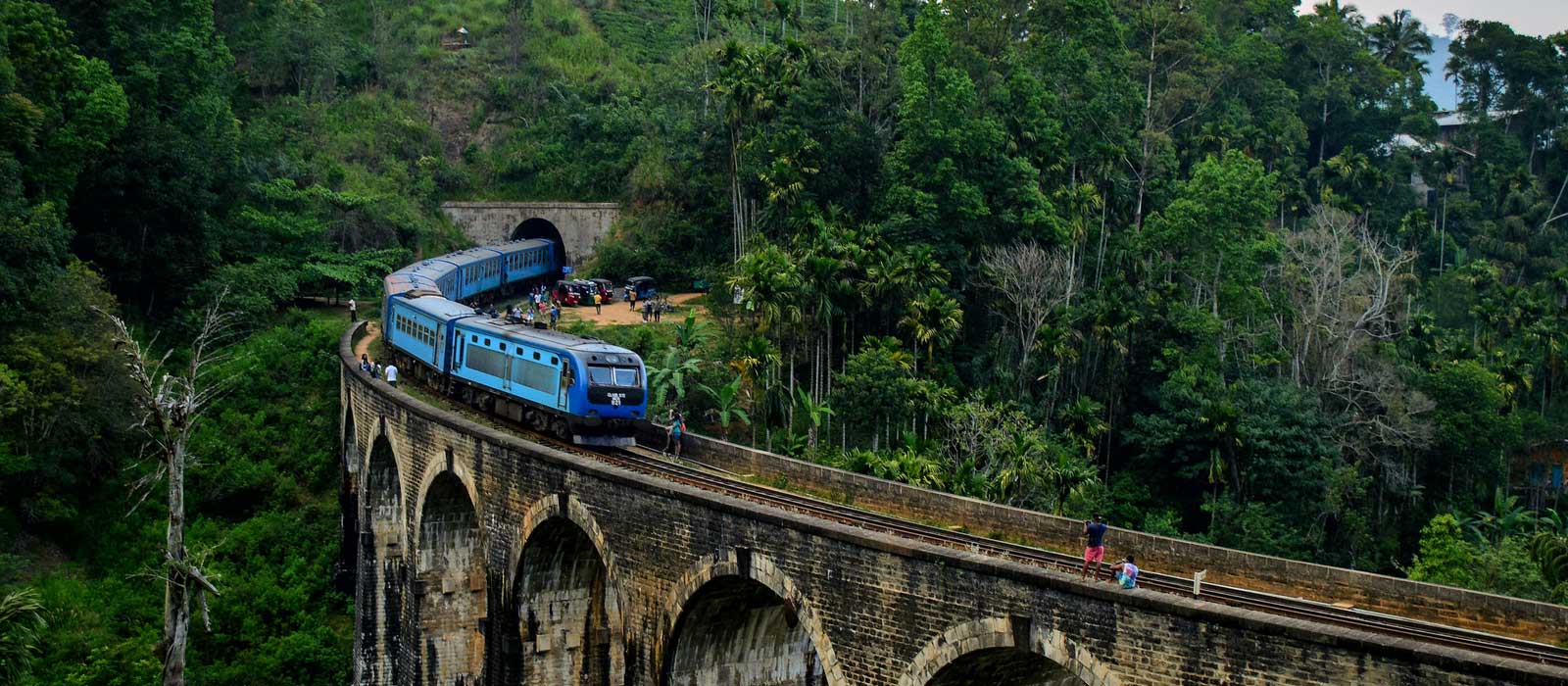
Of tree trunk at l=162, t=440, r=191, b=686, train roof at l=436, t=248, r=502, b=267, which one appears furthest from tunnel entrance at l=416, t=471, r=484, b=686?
train roof at l=436, t=248, r=502, b=267

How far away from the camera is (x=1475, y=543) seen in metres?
43.5

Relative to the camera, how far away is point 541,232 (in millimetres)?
69812

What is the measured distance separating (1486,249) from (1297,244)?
51.3ft

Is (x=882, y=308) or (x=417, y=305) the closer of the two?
(x=417, y=305)

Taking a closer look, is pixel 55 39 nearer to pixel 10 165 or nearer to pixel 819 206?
pixel 10 165

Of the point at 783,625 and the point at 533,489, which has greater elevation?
the point at 533,489

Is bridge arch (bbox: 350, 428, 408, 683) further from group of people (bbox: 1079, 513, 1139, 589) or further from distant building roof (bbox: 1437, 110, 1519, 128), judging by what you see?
distant building roof (bbox: 1437, 110, 1519, 128)

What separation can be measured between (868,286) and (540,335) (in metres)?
16.4

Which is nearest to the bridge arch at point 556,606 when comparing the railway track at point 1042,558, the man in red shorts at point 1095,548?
the railway track at point 1042,558

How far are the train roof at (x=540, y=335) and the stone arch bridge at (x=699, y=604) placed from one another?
8.78ft

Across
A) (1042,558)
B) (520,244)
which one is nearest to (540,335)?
(1042,558)

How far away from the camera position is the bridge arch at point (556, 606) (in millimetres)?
27125

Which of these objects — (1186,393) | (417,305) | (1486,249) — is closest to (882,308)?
(1186,393)

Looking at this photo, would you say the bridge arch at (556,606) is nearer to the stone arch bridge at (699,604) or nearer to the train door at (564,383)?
the stone arch bridge at (699,604)
